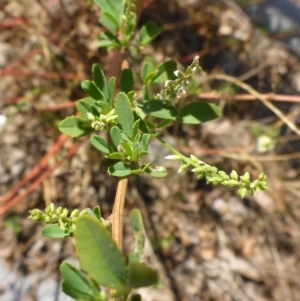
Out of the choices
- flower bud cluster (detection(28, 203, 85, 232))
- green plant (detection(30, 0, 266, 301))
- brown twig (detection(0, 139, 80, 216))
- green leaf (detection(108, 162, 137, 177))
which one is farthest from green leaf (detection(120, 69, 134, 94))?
brown twig (detection(0, 139, 80, 216))

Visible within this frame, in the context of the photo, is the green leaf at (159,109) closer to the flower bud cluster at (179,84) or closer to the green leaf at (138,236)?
the flower bud cluster at (179,84)

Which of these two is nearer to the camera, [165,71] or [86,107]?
[86,107]

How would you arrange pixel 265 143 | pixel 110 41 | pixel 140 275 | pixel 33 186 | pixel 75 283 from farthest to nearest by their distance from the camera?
pixel 265 143, pixel 33 186, pixel 110 41, pixel 75 283, pixel 140 275

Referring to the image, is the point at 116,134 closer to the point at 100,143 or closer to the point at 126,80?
the point at 100,143

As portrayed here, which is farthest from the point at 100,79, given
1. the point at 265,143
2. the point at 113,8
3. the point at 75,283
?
the point at 265,143

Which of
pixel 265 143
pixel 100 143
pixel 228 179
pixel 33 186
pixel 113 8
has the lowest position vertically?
pixel 265 143

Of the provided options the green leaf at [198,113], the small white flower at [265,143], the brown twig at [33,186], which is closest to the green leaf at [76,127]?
the green leaf at [198,113]

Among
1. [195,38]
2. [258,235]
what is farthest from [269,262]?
[195,38]
